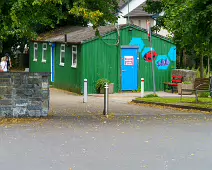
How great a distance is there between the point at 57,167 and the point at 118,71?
20.8m

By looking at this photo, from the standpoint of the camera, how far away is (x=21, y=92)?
1548 cm

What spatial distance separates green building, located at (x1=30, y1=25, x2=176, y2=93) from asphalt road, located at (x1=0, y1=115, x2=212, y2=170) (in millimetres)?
13616

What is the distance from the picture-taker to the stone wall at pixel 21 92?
50.6ft

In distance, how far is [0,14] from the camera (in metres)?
14.9

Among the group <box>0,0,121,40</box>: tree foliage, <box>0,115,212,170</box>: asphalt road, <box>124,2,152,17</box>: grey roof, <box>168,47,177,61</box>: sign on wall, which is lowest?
<box>0,115,212,170</box>: asphalt road

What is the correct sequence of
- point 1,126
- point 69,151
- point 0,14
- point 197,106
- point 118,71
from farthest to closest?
point 118,71, point 197,106, point 0,14, point 1,126, point 69,151

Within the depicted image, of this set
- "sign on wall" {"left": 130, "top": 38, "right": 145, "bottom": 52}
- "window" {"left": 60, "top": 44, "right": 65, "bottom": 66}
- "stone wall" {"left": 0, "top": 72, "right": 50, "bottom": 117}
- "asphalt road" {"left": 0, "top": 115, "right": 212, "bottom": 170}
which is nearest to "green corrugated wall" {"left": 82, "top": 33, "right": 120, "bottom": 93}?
"sign on wall" {"left": 130, "top": 38, "right": 145, "bottom": 52}

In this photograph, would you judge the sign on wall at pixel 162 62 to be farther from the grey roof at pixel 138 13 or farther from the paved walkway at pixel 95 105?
Answer: the grey roof at pixel 138 13

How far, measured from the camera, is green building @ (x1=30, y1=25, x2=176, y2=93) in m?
28.9

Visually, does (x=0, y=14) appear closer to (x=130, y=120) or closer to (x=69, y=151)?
(x=130, y=120)

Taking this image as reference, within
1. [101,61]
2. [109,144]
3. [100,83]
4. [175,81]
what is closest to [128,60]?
[101,61]

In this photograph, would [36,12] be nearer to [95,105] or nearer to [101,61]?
[95,105]

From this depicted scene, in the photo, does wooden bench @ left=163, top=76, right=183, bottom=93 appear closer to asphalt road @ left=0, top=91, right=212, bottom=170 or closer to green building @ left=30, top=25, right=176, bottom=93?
green building @ left=30, top=25, right=176, bottom=93

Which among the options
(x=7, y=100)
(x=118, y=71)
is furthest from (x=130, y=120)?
(x=118, y=71)
